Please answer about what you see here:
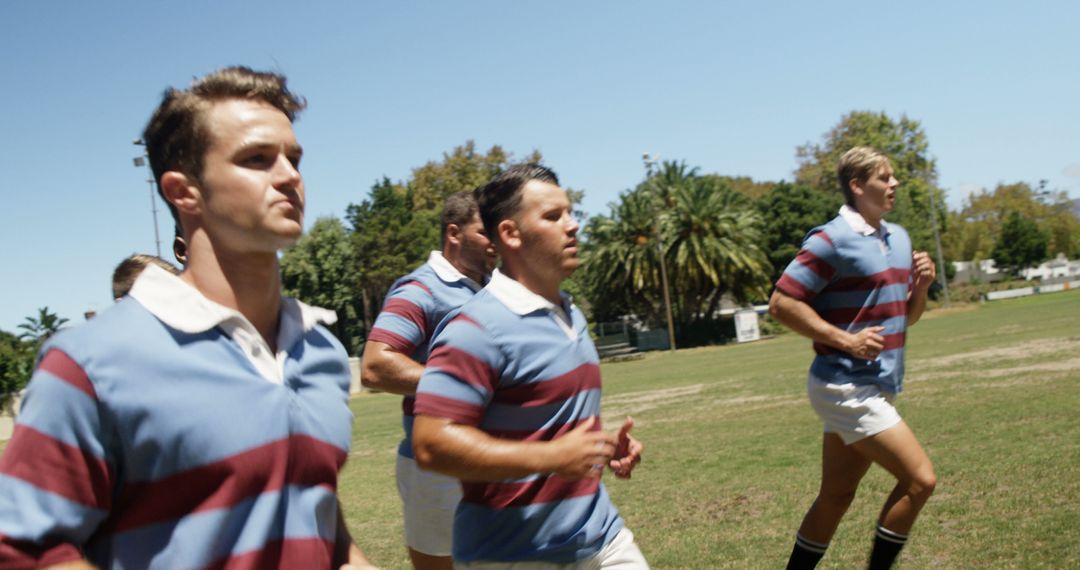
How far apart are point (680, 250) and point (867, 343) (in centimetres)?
5237

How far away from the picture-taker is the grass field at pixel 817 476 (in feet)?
21.5

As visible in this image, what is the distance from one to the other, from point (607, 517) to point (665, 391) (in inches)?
761

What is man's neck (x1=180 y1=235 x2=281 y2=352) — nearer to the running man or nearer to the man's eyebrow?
the man's eyebrow

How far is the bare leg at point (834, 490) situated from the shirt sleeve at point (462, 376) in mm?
2918

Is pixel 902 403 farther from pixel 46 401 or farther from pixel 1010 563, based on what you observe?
pixel 46 401

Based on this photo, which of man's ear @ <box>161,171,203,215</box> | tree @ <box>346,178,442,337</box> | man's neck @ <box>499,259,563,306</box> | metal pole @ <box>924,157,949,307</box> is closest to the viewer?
man's ear @ <box>161,171,203,215</box>

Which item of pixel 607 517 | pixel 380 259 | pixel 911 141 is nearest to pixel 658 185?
pixel 380 259

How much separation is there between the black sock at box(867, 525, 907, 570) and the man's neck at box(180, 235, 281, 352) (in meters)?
4.19

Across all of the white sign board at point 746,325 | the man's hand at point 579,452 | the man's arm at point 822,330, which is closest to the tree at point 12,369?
the white sign board at point 746,325

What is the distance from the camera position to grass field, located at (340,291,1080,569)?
21.5 feet

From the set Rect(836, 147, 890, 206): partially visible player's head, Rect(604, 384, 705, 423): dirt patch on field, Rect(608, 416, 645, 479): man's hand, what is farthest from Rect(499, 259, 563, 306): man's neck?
Rect(604, 384, 705, 423): dirt patch on field

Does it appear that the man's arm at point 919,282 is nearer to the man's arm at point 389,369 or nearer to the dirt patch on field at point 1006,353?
the man's arm at point 389,369

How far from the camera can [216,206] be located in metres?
2.28

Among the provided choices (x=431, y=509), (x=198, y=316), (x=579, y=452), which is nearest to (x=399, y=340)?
(x=431, y=509)
